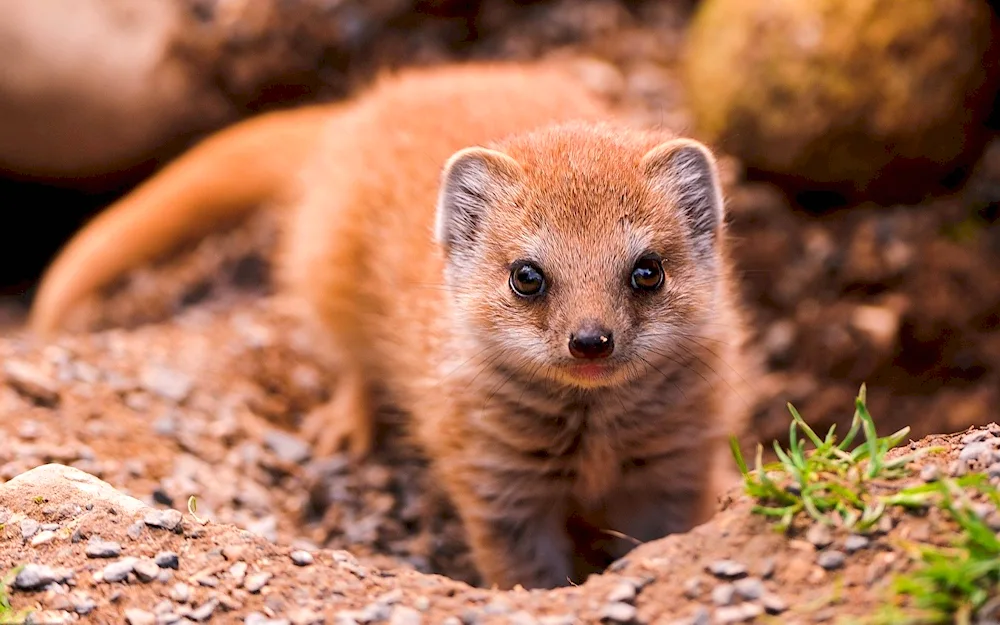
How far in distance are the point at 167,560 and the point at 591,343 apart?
1.22 metres

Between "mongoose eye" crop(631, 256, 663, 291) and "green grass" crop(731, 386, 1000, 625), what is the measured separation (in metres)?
0.57

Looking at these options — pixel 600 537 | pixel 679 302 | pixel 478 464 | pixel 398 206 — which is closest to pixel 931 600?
pixel 679 302

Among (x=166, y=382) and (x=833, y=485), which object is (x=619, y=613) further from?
(x=166, y=382)

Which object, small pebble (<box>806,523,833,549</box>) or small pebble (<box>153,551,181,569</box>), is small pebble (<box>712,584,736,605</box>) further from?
small pebble (<box>153,551,181,569</box>)

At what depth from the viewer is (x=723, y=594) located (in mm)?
2279

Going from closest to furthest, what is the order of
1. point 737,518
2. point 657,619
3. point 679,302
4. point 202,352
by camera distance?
point 657,619
point 737,518
point 679,302
point 202,352

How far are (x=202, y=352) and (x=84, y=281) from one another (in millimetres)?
681

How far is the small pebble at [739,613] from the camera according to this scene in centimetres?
221

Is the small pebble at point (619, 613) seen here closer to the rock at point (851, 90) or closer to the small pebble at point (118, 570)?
the small pebble at point (118, 570)

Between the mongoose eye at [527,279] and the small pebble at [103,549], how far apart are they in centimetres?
131

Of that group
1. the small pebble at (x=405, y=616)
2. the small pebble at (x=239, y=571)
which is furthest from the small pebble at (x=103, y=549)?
the small pebble at (x=405, y=616)

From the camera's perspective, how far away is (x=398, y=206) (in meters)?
4.13

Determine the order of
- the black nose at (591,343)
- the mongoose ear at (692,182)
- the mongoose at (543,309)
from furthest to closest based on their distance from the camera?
1. the mongoose ear at (692,182)
2. the mongoose at (543,309)
3. the black nose at (591,343)

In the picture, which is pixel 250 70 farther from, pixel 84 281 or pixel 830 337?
pixel 830 337
